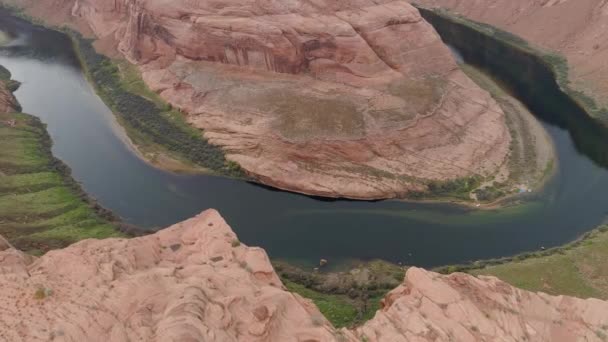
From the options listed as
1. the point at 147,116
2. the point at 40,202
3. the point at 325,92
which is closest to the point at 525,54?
the point at 325,92

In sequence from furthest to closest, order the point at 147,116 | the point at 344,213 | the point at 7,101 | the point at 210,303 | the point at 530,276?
1. the point at 7,101
2. the point at 147,116
3. the point at 344,213
4. the point at 530,276
5. the point at 210,303

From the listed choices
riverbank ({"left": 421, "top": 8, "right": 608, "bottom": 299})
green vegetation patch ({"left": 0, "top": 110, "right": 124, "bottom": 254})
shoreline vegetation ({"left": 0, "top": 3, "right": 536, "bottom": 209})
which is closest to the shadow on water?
riverbank ({"left": 421, "top": 8, "right": 608, "bottom": 299})

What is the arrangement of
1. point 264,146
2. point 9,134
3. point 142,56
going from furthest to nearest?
point 142,56
point 9,134
point 264,146

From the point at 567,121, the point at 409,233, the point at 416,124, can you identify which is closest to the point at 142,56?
the point at 416,124

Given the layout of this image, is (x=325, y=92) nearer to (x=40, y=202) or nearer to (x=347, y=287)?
(x=347, y=287)

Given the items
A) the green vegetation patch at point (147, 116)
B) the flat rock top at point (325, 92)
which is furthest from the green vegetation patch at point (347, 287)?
the green vegetation patch at point (147, 116)

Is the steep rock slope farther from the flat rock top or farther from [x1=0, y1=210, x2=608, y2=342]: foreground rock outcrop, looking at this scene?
[x1=0, y1=210, x2=608, y2=342]: foreground rock outcrop

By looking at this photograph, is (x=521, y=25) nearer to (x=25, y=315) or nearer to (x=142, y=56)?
(x=142, y=56)
